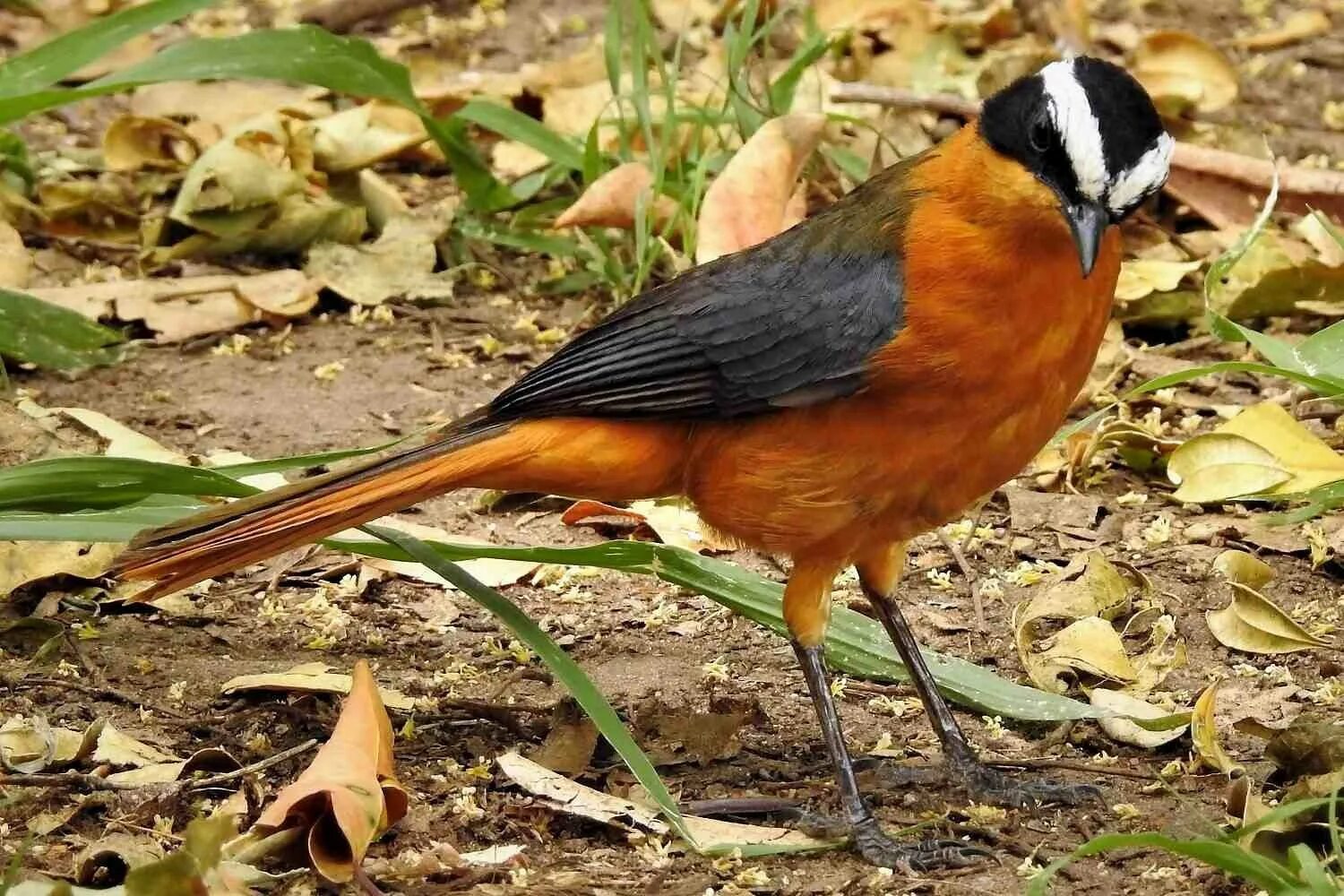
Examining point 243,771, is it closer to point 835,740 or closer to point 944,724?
point 835,740

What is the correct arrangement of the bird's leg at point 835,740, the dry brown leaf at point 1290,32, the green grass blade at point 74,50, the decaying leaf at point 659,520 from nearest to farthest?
the bird's leg at point 835,740
the decaying leaf at point 659,520
the green grass blade at point 74,50
the dry brown leaf at point 1290,32

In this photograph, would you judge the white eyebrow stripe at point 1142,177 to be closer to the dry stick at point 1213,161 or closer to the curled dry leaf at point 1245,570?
the curled dry leaf at point 1245,570

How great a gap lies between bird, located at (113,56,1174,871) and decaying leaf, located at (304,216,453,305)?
2158mm

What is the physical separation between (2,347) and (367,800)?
275cm

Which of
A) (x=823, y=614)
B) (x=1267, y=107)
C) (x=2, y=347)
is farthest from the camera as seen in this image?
(x=1267, y=107)

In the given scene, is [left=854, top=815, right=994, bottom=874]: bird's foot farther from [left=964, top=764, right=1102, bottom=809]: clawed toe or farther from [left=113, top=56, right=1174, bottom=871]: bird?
[left=964, top=764, right=1102, bottom=809]: clawed toe

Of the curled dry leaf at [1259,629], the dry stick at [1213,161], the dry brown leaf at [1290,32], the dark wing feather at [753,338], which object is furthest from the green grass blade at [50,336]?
the dry brown leaf at [1290,32]

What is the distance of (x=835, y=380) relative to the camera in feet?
14.3

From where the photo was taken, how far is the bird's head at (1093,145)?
3934mm

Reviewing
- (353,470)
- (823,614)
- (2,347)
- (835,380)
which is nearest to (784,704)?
(823,614)

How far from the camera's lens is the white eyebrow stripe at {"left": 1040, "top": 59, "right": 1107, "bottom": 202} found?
12.9 ft

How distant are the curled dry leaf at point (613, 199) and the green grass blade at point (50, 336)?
1.59 metres

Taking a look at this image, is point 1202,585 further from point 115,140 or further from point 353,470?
point 115,140

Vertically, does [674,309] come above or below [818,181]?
above
